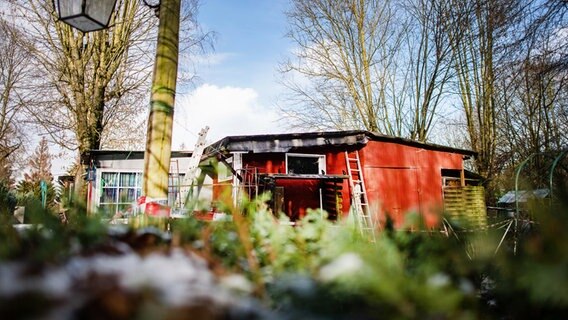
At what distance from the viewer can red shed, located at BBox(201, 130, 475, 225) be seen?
1014 centimetres

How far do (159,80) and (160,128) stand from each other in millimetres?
359

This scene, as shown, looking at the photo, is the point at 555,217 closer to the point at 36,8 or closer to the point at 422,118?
the point at 36,8

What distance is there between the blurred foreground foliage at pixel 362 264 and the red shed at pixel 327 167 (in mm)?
8050

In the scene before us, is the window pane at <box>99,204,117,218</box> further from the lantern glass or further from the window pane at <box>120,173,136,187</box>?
the window pane at <box>120,173,136,187</box>

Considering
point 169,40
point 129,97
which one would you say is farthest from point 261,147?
point 169,40

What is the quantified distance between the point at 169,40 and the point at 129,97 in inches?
469

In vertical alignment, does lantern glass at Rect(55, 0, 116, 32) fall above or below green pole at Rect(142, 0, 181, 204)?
above

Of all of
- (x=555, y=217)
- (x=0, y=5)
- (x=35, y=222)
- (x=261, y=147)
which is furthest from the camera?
(x=0, y=5)

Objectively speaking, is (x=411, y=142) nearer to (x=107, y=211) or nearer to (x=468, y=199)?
(x=468, y=199)

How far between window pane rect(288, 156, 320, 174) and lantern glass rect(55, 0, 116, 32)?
25.3 ft

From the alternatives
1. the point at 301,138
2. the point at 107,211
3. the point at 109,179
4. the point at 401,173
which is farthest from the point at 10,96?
the point at 107,211

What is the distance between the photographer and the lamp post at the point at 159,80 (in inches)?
107

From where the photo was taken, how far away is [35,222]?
3.41 ft

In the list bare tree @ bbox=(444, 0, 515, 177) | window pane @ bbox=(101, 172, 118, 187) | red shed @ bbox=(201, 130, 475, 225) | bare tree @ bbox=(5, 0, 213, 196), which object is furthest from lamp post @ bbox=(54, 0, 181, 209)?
bare tree @ bbox=(444, 0, 515, 177)
